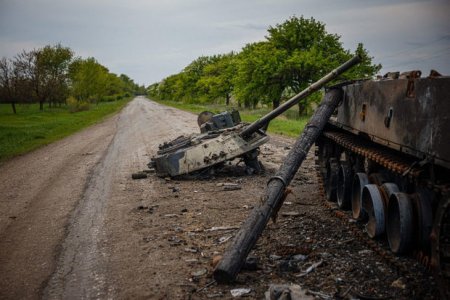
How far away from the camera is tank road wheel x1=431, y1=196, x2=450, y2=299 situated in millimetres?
4094

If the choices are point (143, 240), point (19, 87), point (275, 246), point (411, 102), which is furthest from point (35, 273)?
point (19, 87)

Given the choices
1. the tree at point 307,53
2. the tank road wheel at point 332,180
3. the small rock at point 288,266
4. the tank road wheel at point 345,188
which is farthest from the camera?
the tree at point 307,53

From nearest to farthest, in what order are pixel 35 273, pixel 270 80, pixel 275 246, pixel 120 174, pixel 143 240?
pixel 35 273, pixel 275 246, pixel 143 240, pixel 120 174, pixel 270 80

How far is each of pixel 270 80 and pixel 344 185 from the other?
22245 millimetres

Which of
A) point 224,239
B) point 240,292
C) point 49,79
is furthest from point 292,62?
point 49,79

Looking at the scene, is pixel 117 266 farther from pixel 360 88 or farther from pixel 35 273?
pixel 360 88

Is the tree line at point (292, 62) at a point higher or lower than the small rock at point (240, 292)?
higher

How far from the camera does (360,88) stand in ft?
23.2

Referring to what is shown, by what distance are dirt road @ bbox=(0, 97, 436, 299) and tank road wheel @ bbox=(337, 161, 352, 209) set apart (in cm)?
38

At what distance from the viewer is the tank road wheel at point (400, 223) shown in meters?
5.02

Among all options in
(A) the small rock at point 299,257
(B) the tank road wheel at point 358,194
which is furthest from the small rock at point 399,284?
(B) the tank road wheel at point 358,194

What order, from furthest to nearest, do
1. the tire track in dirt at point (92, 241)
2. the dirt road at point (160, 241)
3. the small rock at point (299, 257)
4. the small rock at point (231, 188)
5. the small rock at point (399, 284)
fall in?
1. the small rock at point (231, 188)
2. the small rock at point (299, 257)
3. the tire track in dirt at point (92, 241)
4. the dirt road at point (160, 241)
5. the small rock at point (399, 284)

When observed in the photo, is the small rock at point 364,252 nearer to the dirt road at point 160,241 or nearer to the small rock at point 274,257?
the dirt road at point 160,241

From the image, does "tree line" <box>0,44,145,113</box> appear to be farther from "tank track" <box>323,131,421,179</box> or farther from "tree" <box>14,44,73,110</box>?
"tank track" <box>323,131,421,179</box>
